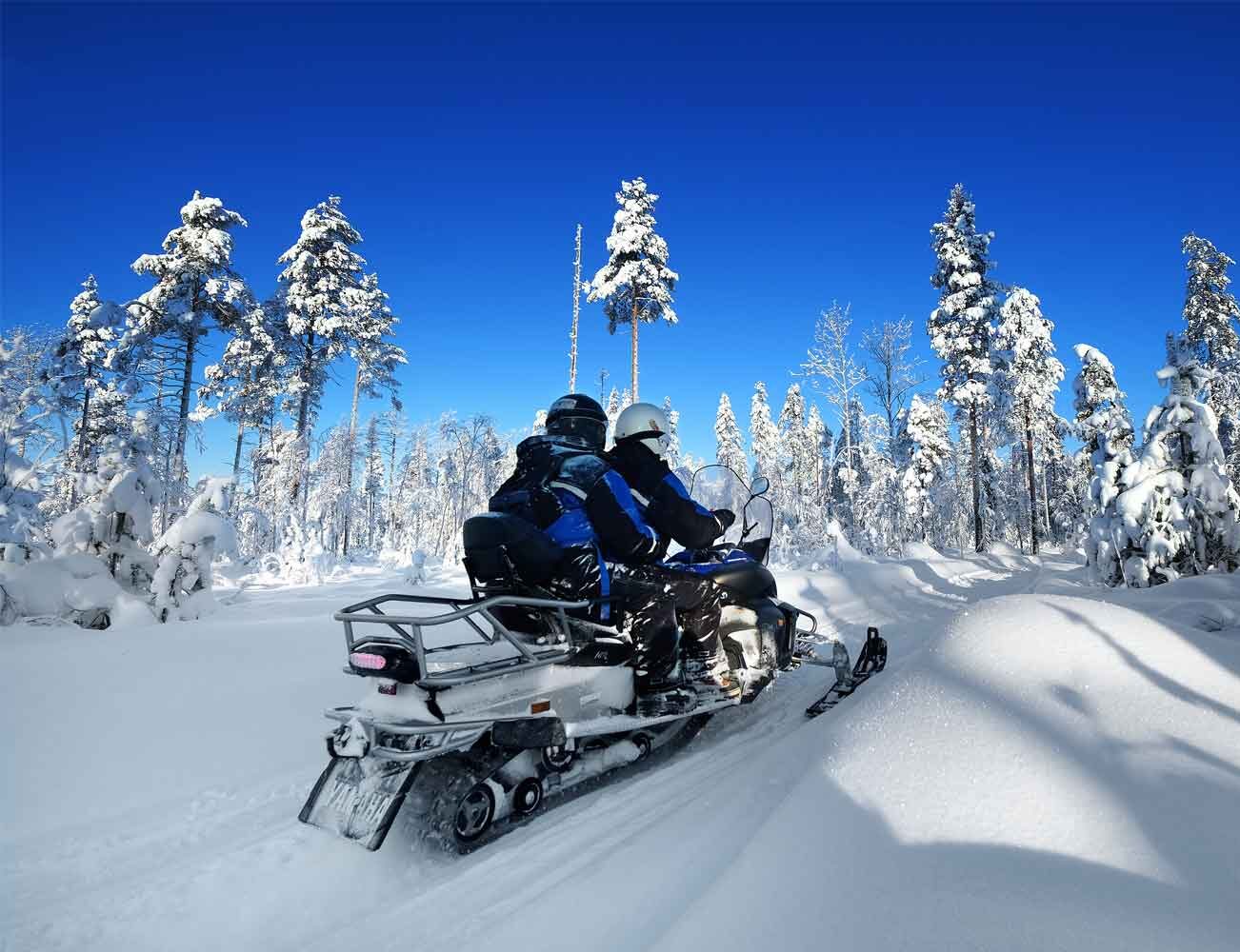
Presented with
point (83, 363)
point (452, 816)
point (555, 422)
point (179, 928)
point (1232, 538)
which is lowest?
point (179, 928)

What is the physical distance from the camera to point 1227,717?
7.59 feet

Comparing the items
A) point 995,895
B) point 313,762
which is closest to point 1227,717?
point 995,895

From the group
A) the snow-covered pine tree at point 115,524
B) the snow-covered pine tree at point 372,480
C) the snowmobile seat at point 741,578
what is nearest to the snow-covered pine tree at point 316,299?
the snow-covered pine tree at point 115,524

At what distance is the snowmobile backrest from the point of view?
10.5 feet

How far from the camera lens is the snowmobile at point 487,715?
2684mm

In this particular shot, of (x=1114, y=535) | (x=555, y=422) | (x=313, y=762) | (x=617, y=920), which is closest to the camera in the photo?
(x=617, y=920)

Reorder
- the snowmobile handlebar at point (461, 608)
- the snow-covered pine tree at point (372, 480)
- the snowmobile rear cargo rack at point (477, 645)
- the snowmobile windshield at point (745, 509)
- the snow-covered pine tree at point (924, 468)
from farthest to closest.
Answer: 1. the snow-covered pine tree at point (372, 480)
2. the snow-covered pine tree at point (924, 468)
3. the snowmobile windshield at point (745, 509)
4. the snowmobile rear cargo rack at point (477, 645)
5. the snowmobile handlebar at point (461, 608)

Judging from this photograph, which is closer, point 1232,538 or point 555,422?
point 555,422

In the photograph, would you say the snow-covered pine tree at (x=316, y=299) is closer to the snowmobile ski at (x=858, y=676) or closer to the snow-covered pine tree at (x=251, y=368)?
the snow-covered pine tree at (x=251, y=368)

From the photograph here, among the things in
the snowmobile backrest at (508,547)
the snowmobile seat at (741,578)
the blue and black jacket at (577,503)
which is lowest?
the snowmobile seat at (741,578)

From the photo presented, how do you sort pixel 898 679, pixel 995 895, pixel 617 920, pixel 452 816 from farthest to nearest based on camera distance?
pixel 898 679 < pixel 452 816 < pixel 617 920 < pixel 995 895

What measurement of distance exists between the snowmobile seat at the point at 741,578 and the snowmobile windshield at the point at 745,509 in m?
0.19

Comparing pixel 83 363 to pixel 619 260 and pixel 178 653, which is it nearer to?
pixel 619 260

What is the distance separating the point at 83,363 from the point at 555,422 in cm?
2370
